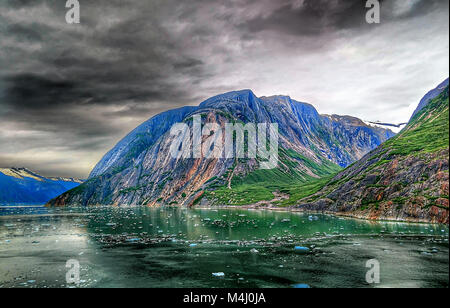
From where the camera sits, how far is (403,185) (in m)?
78.8

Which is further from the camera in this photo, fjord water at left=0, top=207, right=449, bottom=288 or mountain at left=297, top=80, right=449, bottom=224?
mountain at left=297, top=80, right=449, bottom=224

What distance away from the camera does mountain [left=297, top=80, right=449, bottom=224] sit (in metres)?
64.7

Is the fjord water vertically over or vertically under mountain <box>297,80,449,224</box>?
under

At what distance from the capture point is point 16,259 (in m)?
35.2

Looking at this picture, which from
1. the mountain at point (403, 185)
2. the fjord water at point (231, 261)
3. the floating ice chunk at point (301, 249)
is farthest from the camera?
the mountain at point (403, 185)

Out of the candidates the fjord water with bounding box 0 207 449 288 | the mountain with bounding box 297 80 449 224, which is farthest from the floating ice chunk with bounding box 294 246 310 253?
the mountain with bounding box 297 80 449 224

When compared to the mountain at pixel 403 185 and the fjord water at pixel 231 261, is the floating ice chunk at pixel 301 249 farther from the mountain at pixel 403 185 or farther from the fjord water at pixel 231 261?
the mountain at pixel 403 185

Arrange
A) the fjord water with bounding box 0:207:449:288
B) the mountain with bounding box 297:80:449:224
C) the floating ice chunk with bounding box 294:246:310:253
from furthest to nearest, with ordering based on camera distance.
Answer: the mountain with bounding box 297:80:449:224
the floating ice chunk with bounding box 294:246:310:253
the fjord water with bounding box 0:207:449:288

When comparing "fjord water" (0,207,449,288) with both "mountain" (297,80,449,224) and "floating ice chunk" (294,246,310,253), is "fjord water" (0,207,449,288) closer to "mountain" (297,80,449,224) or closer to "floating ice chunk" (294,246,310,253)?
"floating ice chunk" (294,246,310,253)

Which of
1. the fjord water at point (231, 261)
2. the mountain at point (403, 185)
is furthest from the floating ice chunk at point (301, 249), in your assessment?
the mountain at point (403, 185)

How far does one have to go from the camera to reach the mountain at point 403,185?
64688 mm

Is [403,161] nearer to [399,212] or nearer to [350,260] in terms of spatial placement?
[399,212]

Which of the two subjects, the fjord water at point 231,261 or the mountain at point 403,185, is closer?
the fjord water at point 231,261
